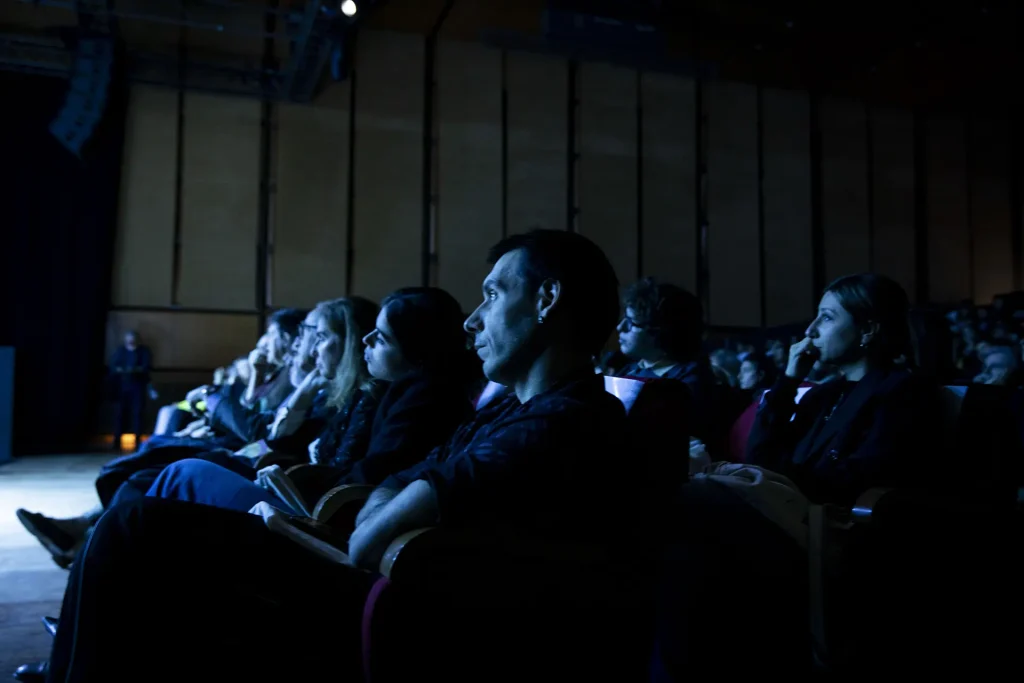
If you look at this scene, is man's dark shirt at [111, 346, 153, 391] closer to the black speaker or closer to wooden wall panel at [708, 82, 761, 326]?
the black speaker

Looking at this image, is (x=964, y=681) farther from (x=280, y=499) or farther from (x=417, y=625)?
(x=280, y=499)

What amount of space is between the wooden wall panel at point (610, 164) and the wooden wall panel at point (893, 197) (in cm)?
347

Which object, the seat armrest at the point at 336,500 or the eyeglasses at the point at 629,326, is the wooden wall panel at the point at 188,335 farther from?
the seat armrest at the point at 336,500

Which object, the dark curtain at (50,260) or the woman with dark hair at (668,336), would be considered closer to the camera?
the woman with dark hair at (668,336)

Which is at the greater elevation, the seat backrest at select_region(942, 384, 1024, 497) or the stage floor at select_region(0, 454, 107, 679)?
the seat backrest at select_region(942, 384, 1024, 497)

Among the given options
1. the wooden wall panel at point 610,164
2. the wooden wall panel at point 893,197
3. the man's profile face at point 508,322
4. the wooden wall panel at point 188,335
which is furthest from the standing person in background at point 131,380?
the wooden wall panel at point 893,197

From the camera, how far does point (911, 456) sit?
5.12 feet

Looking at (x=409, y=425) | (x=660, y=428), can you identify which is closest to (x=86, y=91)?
(x=409, y=425)

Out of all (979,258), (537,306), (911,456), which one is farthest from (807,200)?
→ (537,306)

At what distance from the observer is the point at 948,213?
10.0 m

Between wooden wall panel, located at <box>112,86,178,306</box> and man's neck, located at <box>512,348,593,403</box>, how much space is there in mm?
7346

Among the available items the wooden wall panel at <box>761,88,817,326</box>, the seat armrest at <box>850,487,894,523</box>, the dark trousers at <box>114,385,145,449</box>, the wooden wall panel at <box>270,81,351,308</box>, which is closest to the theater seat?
the seat armrest at <box>850,487,894,523</box>

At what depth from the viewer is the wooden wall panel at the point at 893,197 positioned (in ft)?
32.1

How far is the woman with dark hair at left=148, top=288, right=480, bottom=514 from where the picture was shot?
5.60 feet
